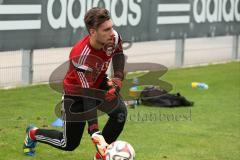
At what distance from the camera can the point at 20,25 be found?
41.4 ft

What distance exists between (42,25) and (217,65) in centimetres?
740

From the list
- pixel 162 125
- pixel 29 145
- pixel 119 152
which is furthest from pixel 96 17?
pixel 162 125

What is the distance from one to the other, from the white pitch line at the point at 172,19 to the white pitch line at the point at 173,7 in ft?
0.64

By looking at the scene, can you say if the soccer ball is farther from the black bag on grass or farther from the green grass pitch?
the black bag on grass

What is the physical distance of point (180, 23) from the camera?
57.3 feet

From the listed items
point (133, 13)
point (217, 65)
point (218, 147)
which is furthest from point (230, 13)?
point (218, 147)

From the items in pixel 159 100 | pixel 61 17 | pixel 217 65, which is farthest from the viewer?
pixel 217 65

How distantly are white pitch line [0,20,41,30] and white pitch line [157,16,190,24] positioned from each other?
4576mm

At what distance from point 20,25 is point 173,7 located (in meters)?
5.75

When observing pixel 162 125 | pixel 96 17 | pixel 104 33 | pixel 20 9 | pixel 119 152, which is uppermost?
pixel 96 17

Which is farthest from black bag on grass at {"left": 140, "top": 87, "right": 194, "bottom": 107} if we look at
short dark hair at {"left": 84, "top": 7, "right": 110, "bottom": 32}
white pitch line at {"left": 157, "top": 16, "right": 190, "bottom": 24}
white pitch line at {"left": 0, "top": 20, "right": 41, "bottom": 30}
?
short dark hair at {"left": 84, "top": 7, "right": 110, "bottom": 32}

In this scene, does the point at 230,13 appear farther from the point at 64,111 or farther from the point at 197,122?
the point at 64,111

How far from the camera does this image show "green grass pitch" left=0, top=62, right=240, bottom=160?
322 inches

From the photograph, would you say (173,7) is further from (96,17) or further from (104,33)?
(96,17)
